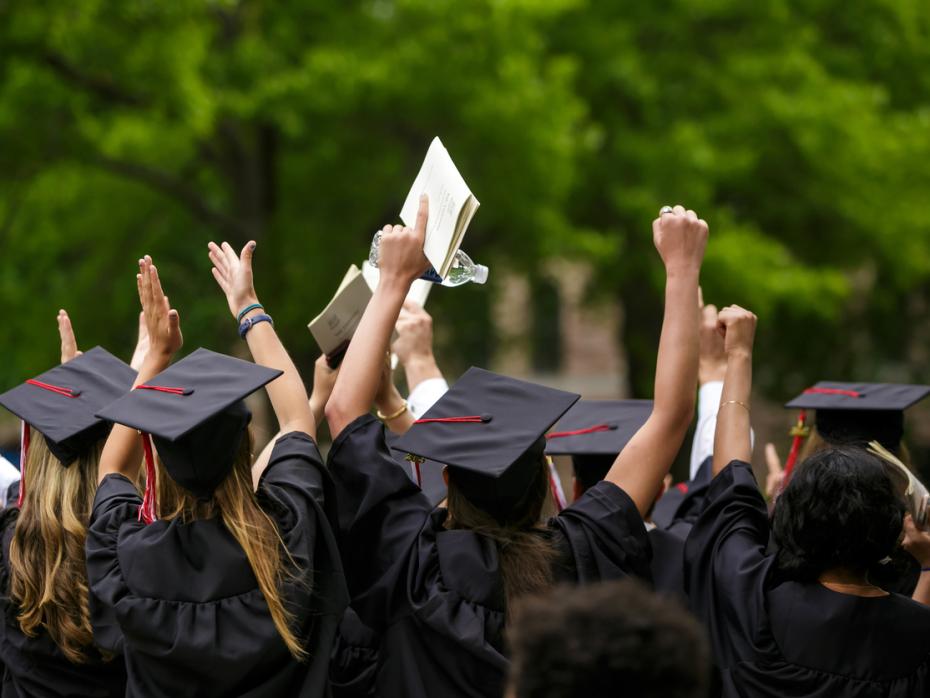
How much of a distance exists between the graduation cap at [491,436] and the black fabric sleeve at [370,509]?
127 millimetres

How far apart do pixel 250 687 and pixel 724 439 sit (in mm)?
1425

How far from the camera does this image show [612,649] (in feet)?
5.65

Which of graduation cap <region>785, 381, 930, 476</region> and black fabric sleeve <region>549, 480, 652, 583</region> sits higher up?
graduation cap <region>785, 381, 930, 476</region>

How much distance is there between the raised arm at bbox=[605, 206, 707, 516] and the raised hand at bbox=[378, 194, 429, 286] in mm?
646

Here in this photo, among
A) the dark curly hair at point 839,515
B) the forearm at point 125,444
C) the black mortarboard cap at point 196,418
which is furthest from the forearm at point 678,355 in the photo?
the forearm at point 125,444

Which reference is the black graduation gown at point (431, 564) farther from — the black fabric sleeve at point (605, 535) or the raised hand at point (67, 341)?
the raised hand at point (67, 341)

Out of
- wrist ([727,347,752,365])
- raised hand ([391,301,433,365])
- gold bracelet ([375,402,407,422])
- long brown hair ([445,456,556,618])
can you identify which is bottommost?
long brown hair ([445,456,556,618])

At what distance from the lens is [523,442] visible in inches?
110

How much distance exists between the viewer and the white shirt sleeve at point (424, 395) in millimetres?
4086

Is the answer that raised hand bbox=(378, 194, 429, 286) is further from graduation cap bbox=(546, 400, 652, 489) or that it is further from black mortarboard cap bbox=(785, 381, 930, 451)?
black mortarboard cap bbox=(785, 381, 930, 451)

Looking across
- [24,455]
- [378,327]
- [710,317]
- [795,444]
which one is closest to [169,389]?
[378,327]

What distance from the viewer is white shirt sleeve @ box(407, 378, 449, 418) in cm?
409

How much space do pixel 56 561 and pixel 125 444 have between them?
42 centimetres

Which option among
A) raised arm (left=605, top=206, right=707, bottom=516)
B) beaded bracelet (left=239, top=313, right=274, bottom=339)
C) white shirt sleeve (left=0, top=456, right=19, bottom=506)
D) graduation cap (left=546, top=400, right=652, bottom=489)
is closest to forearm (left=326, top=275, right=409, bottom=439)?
beaded bracelet (left=239, top=313, right=274, bottom=339)
